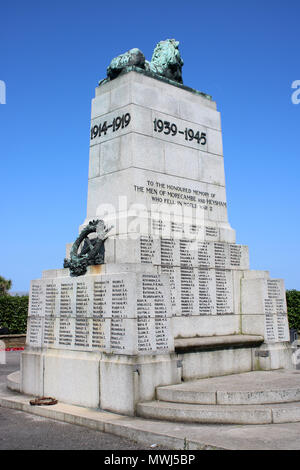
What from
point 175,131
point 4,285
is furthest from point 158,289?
point 4,285

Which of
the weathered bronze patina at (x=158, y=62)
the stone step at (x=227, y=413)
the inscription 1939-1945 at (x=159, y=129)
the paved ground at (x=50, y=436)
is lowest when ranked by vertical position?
the paved ground at (x=50, y=436)

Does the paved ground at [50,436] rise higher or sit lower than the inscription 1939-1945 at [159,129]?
lower

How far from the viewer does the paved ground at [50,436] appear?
21.6ft

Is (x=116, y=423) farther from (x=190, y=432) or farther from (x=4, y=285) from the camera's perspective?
(x=4, y=285)

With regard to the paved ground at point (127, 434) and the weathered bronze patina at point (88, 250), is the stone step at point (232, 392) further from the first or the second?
the weathered bronze patina at point (88, 250)

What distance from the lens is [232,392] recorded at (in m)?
7.71

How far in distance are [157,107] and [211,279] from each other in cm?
409

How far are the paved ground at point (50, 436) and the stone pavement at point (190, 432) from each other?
0.12m

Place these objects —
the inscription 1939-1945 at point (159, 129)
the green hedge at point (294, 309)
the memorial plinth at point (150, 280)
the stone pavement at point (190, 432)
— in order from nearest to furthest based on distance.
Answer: the stone pavement at point (190, 432)
the memorial plinth at point (150, 280)
the inscription 1939-1945 at point (159, 129)
the green hedge at point (294, 309)

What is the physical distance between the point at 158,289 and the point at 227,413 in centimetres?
247

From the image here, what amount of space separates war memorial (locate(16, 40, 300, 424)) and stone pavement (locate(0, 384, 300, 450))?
0.95ft

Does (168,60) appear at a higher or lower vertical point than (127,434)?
higher

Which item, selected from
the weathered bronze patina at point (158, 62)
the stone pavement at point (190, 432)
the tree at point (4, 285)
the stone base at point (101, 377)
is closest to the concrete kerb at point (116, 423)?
the stone pavement at point (190, 432)

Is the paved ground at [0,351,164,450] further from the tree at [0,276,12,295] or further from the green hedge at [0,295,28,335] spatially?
the tree at [0,276,12,295]
